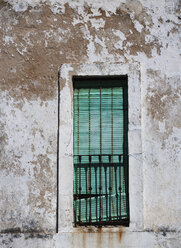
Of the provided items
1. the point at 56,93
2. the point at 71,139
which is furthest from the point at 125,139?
the point at 56,93

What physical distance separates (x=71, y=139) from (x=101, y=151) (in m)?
0.45

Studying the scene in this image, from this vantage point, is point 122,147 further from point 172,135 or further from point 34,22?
point 34,22

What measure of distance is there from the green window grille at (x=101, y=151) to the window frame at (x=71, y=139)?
156 millimetres

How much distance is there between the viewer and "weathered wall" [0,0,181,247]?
18.8 feet

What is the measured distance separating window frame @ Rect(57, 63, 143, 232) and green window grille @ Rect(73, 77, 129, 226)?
6.1 inches

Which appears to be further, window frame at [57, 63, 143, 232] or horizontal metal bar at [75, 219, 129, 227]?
horizontal metal bar at [75, 219, 129, 227]

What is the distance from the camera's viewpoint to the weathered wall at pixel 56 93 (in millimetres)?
5723

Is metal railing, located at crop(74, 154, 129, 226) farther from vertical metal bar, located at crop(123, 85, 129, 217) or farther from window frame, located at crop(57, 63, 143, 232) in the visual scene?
window frame, located at crop(57, 63, 143, 232)

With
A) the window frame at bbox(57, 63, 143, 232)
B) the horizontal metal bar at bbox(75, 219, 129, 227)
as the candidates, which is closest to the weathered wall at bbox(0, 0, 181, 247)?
the window frame at bbox(57, 63, 143, 232)

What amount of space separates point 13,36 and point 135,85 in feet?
5.80

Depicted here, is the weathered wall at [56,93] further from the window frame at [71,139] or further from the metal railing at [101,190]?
the metal railing at [101,190]

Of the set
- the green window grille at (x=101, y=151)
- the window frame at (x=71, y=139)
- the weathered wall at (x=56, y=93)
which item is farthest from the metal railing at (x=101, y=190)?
the weathered wall at (x=56, y=93)

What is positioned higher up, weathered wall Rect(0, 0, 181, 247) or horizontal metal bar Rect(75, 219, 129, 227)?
weathered wall Rect(0, 0, 181, 247)

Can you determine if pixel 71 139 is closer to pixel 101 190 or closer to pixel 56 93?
pixel 56 93
